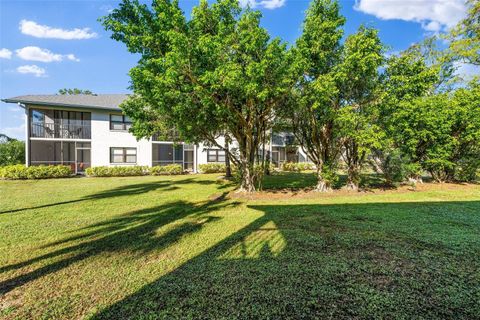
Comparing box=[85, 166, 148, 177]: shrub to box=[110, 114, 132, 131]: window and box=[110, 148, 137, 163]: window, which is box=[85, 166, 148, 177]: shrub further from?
box=[110, 114, 132, 131]: window

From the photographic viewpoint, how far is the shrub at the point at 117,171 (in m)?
19.0

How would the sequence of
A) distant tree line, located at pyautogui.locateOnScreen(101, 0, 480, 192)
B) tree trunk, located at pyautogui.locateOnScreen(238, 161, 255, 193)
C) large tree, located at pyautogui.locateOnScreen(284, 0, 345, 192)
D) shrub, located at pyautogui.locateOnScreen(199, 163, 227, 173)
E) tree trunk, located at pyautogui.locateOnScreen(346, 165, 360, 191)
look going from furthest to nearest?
shrub, located at pyautogui.locateOnScreen(199, 163, 227, 173)
tree trunk, located at pyautogui.locateOnScreen(346, 165, 360, 191)
tree trunk, located at pyautogui.locateOnScreen(238, 161, 255, 193)
large tree, located at pyautogui.locateOnScreen(284, 0, 345, 192)
distant tree line, located at pyautogui.locateOnScreen(101, 0, 480, 192)

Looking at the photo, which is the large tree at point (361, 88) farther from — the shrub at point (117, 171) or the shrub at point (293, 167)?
the shrub at point (117, 171)

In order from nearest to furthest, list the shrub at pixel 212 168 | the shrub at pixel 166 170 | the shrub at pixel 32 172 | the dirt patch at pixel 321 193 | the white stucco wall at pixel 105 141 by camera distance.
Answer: the dirt patch at pixel 321 193, the shrub at pixel 32 172, the white stucco wall at pixel 105 141, the shrub at pixel 166 170, the shrub at pixel 212 168

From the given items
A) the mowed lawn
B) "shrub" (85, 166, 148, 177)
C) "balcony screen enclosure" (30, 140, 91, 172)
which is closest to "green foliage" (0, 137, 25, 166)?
"balcony screen enclosure" (30, 140, 91, 172)

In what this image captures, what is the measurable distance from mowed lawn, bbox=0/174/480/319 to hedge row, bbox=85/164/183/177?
11.8m

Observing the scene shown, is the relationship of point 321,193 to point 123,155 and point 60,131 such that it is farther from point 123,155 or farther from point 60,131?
point 60,131

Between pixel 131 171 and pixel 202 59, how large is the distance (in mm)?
15024

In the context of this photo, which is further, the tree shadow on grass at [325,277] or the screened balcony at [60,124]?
the screened balcony at [60,124]

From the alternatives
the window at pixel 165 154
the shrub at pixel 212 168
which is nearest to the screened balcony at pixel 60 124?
the window at pixel 165 154

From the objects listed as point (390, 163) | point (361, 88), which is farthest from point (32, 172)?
point (390, 163)

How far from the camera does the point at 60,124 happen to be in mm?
20141

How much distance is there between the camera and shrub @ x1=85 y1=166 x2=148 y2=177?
62.3 feet

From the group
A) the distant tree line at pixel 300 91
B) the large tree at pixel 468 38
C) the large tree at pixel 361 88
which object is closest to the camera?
the distant tree line at pixel 300 91
